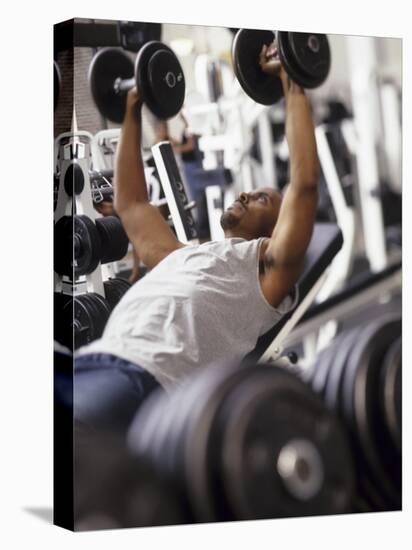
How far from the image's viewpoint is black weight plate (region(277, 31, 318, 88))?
4355 millimetres

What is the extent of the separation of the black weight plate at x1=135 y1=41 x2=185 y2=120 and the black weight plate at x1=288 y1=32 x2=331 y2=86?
1.68 feet

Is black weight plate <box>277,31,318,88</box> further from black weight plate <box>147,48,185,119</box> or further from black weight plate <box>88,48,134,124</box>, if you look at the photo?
black weight plate <box>88,48,134,124</box>

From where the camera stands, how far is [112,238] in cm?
404

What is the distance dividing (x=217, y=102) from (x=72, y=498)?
1.60 meters

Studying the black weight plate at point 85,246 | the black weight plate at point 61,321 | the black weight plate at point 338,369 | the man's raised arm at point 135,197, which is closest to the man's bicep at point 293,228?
the black weight plate at point 338,369

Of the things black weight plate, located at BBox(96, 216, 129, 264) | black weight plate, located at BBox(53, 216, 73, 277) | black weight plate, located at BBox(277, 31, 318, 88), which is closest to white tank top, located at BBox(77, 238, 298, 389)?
black weight plate, located at BBox(96, 216, 129, 264)

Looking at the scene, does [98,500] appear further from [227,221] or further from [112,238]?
[227,221]

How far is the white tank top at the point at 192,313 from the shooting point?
4043 mm

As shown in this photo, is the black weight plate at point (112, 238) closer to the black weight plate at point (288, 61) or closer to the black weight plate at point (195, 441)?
the black weight plate at point (195, 441)

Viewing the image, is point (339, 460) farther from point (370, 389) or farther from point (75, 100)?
point (75, 100)

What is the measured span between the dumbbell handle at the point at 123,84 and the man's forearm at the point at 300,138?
0.65 metres

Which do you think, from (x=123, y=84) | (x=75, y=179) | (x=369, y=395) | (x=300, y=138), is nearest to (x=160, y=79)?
(x=123, y=84)

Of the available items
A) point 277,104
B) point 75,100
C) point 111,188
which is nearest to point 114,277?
point 111,188

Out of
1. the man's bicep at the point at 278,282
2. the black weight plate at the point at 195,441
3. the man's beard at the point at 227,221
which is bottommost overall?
the black weight plate at the point at 195,441
